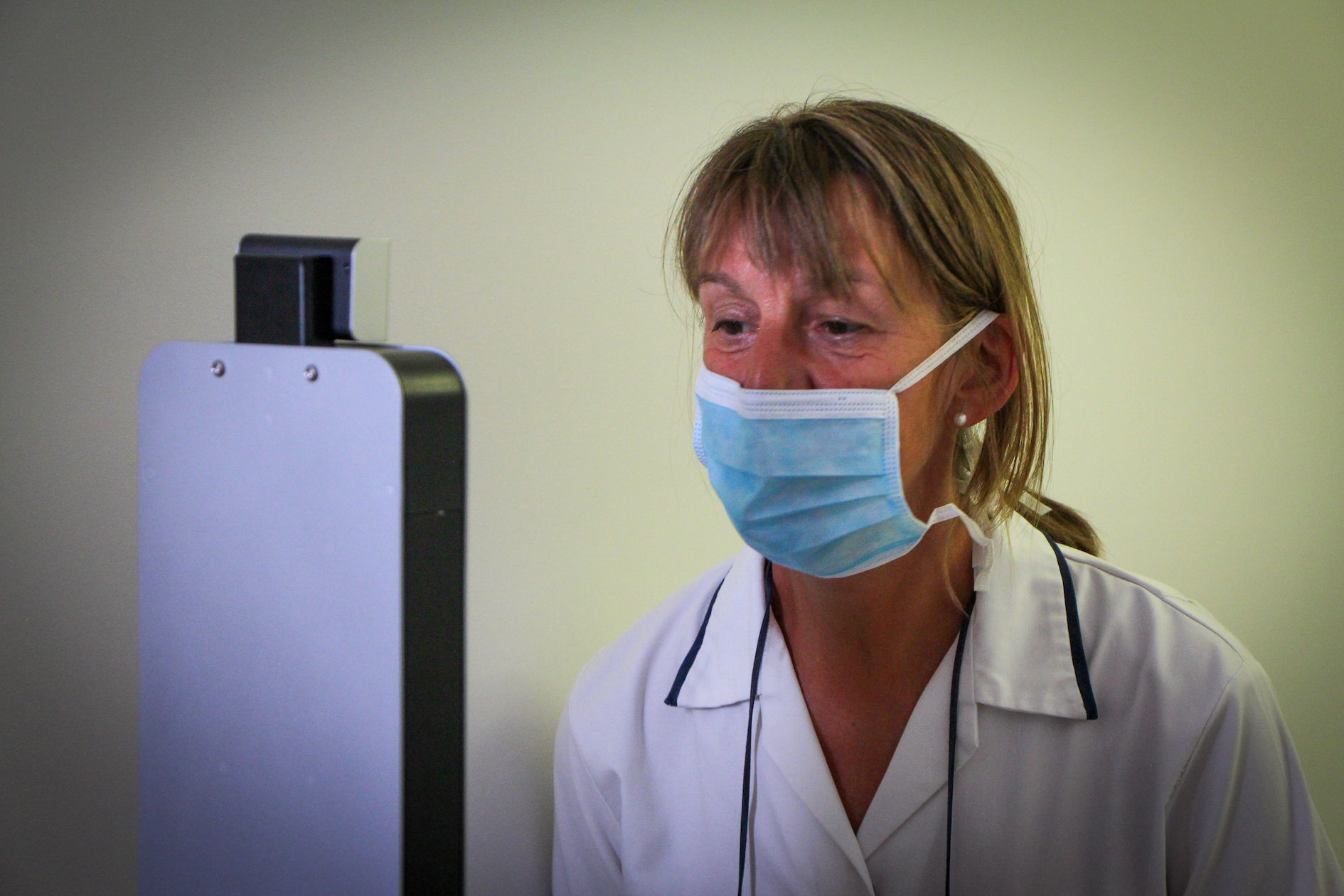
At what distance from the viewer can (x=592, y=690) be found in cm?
124

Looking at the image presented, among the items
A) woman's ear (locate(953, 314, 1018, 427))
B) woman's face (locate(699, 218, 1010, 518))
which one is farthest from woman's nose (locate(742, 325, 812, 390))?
woman's ear (locate(953, 314, 1018, 427))

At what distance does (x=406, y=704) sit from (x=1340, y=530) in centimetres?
208

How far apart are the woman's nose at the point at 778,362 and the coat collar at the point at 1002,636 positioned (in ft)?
1.02

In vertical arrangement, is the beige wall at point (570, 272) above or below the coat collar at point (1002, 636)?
above

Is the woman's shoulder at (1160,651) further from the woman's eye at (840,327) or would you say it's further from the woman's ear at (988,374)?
the woman's eye at (840,327)

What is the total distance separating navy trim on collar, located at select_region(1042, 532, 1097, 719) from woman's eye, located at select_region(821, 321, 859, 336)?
40 cm

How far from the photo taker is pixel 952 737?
1040 mm

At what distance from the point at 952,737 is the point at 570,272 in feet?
2.25

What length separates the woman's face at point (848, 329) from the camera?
97 cm

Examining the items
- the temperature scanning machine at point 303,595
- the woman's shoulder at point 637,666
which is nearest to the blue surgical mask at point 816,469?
the woman's shoulder at point 637,666

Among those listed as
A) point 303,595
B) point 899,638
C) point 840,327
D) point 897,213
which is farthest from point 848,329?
point 303,595

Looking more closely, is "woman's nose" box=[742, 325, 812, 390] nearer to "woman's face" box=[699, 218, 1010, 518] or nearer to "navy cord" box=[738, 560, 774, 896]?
"woman's face" box=[699, 218, 1010, 518]

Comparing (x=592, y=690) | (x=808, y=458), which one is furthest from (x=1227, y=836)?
(x=592, y=690)

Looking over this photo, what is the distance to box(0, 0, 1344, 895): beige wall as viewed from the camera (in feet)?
3.11
